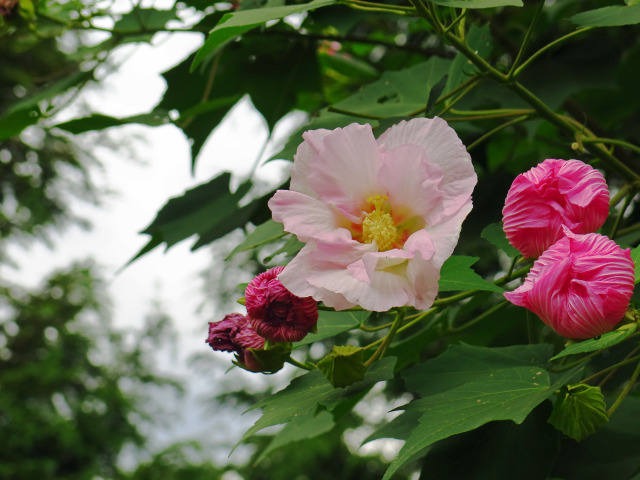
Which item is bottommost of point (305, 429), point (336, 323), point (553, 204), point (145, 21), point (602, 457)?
point (305, 429)

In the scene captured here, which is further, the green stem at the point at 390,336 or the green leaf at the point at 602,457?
the green leaf at the point at 602,457

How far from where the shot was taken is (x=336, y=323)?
25.0 inches

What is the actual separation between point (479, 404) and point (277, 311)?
0.53ft

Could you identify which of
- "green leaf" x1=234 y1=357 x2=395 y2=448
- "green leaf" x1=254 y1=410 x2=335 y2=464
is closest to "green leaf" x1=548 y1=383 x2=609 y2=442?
"green leaf" x1=234 y1=357 x2=395 y2=448

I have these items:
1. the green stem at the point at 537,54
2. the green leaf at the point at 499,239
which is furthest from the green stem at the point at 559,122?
the green leaf at the point at 499,239

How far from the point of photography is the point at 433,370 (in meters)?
0.67

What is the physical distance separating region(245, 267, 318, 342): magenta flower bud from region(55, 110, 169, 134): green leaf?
0.46 m

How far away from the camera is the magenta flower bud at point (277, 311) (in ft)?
1.59

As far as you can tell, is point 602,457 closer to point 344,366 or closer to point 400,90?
point 344,366

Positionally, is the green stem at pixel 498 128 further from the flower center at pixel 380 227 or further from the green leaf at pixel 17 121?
the green leaf at pixel 17 121

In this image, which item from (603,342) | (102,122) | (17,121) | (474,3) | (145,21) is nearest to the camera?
(603,342)

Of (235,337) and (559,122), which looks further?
(559,122)

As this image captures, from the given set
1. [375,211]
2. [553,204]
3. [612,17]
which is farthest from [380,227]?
[612,17]

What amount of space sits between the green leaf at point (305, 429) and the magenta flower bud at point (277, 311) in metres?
0.47
